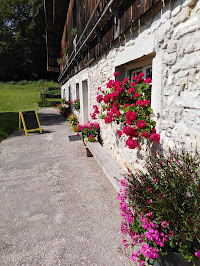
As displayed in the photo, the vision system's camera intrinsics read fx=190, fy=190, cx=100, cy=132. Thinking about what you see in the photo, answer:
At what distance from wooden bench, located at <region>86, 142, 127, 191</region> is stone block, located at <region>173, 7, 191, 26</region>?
6.60 ft

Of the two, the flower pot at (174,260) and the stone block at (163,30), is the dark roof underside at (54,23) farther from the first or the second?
the flower pot at (174,260)

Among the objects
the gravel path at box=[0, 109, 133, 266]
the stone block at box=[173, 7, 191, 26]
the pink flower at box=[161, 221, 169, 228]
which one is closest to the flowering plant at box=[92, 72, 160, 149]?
the stone block at box=[173, 7, 191, 26]

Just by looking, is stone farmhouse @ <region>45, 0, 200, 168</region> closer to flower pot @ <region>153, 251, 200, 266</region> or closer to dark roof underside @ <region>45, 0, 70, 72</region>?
flower pot @ <region>153, 251, 200, 266</region>

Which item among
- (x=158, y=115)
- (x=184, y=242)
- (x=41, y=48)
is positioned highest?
(x=41, y=48)

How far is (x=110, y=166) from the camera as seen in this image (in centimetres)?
360

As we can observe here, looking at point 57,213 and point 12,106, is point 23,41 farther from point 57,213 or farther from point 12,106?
point 57,213

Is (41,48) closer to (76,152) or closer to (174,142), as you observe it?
(76,152)

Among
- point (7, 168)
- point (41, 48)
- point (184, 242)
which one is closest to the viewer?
point (184, 242)

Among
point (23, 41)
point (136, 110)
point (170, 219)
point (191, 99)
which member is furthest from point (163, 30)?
point (23, 41)

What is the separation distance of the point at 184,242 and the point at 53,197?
95.8 inches

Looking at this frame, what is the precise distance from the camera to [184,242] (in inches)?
60.6

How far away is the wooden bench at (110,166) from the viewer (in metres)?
3.06

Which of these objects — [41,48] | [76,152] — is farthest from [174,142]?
[41,48]

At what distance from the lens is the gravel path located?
2221mm
